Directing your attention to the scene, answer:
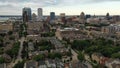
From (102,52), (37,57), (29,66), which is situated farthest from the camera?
(102,52)

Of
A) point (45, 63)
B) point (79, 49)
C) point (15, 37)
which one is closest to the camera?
point (45, 63)

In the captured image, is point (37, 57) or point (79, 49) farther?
point (79, 49)

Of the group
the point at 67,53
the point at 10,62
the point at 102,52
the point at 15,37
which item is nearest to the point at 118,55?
the point at 102,52

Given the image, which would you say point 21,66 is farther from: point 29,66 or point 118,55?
point 118,55

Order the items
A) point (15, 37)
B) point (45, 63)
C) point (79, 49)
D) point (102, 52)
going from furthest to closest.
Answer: point (15, 37) → point (79, 49) → point (102, 52) → point (45, 63)

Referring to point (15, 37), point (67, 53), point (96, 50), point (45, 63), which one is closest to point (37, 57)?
point (45, 63)

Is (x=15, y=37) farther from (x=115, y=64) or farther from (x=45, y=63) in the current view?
(x=115, y=64)

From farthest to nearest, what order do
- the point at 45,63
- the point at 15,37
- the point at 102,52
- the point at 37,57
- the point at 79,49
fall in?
the point at 15,37 < the point at 79,49 < the point at 102,52 < the point at 37,57 < the point at 45,63

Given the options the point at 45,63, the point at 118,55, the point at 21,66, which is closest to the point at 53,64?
the point at 45,63

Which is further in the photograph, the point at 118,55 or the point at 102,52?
the point at 102,52
